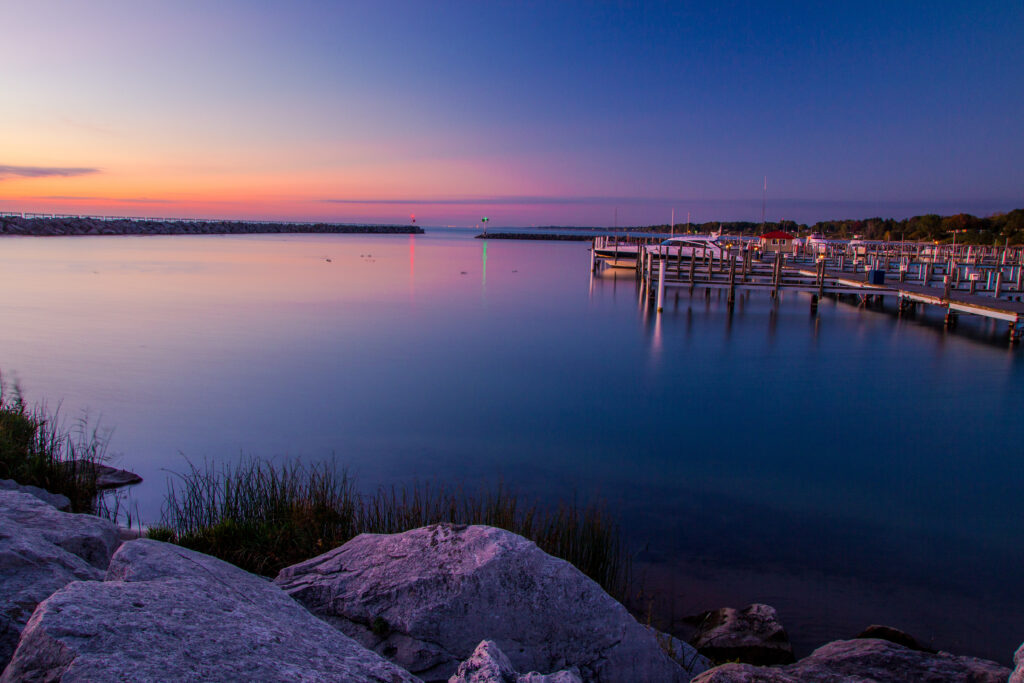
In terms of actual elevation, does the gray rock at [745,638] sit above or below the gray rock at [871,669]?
below

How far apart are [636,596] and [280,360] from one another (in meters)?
13.2

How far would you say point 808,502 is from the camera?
8922mm

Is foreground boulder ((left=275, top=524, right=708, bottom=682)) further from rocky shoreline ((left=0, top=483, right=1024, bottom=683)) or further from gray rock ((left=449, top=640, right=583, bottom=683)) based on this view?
gray rock ((left=449, top=640, right=583, bottom=683))

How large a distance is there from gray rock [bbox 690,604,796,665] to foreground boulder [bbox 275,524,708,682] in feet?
2.57

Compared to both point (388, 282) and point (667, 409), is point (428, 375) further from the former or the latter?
point (388, 282)

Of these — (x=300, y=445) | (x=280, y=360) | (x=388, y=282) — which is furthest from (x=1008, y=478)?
(x=388, y=282)

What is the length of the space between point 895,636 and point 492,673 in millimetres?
4102

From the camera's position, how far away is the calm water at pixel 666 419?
23.1 feet

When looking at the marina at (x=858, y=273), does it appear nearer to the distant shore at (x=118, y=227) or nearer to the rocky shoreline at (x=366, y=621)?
the rocky shoreline at (x=366, y=621)

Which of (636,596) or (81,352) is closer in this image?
(636,596)

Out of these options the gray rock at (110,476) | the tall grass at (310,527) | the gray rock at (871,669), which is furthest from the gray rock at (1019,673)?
the gray rock at (110,476)

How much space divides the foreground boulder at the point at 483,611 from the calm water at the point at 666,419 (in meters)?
2.19

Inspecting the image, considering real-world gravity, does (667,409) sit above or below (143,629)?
below

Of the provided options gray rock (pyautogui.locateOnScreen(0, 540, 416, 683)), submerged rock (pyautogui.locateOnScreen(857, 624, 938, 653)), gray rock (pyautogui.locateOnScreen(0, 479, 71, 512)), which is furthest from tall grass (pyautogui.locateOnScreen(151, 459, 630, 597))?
gray rock (pyautogui.locateOnScreen(0, 540, 416, 683))
